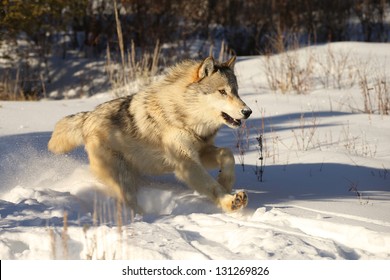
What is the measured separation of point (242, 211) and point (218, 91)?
3.67 ft

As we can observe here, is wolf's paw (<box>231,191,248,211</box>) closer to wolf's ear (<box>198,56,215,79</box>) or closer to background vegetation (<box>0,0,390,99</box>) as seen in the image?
wolf's ear (<box>198,56,215,79</box>)

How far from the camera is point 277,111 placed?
8.60m

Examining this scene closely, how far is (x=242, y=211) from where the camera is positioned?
4.58 meters

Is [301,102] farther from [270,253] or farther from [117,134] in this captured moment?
[270,253]

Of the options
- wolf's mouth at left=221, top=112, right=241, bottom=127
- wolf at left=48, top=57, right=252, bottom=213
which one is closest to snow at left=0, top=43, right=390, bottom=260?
wolf at left=48, top=57, right=252, bottom=213

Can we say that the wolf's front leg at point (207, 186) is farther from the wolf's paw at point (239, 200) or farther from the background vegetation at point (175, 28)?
the background vegetation at point (175, 28)

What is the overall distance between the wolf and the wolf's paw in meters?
0.41

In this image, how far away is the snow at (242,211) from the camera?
3574 mm

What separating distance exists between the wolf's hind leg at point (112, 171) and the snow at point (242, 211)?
0.34 ft

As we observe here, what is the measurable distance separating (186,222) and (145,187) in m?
1.25

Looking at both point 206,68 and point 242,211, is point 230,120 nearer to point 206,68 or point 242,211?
point 206,68

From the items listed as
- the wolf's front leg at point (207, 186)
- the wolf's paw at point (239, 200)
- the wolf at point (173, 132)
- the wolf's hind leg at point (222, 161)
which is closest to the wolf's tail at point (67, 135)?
the wolf at point (173, 132)

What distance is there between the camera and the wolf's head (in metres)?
4.98

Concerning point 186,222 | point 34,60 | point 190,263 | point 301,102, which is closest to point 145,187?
point 186,222
